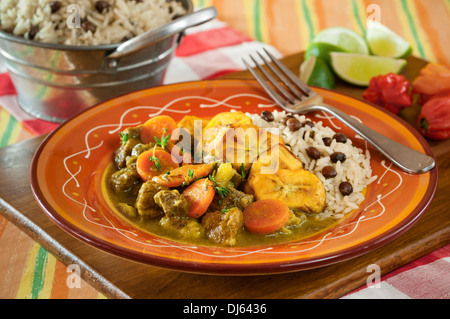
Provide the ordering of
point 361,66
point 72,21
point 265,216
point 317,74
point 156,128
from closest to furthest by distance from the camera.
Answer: point 265,216 < point 156,128 < point 72,21 < point 317,74 < point 361,66

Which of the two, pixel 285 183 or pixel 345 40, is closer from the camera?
pixel 285 183

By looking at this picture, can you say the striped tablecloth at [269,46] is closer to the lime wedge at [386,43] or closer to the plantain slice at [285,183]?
the plantain slice at [285,183]

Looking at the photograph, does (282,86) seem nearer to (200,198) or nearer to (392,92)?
(392,92)

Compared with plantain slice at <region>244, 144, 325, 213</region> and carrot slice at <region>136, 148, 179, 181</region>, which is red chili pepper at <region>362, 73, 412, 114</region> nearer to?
plantain slice at <region>244, 144, 325, 213</region>

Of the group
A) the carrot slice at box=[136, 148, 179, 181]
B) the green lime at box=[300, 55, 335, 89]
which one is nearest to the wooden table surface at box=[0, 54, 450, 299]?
the carrot slice at box=[136, 148, 179, 181]

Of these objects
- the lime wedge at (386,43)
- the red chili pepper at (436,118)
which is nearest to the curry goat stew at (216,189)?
the red chili pepper at (436,118)

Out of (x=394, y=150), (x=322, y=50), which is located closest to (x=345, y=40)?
(x=322, y=50)

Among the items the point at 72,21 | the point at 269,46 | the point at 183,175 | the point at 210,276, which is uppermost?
the point at 72,21
